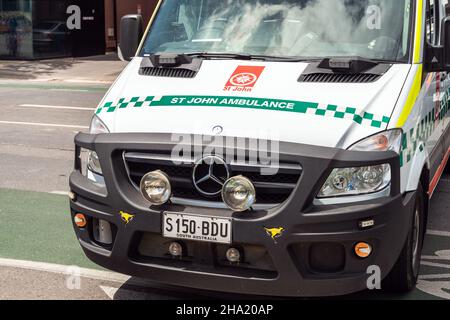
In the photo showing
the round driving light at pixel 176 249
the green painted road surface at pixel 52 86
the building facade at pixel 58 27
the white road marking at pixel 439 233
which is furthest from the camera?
the building facade at pixel 58 27

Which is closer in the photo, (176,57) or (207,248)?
(207,248)

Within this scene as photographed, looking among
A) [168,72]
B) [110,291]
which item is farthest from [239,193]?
[110,291]

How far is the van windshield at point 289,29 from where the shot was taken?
4.77 m

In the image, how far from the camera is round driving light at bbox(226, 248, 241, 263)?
3963mm

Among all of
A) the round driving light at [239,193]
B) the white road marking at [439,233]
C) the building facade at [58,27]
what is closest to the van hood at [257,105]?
the round driving light at [239,193]

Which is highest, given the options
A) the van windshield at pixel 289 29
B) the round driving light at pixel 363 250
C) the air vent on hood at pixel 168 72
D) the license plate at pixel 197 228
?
the van windshield at pixel 289 29

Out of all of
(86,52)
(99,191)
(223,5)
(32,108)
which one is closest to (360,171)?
(99,191)

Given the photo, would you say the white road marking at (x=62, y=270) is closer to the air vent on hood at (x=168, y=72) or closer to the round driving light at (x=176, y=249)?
the round driving light at (x=176, y=249)

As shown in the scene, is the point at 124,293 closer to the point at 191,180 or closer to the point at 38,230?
the point at 191,180

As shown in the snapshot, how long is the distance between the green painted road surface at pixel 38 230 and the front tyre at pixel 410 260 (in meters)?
2.08

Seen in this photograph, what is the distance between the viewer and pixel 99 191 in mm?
Result: 4234

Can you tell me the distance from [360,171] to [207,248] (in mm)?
930

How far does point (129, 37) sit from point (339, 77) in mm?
1994

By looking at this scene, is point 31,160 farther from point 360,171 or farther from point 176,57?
point 360,171
